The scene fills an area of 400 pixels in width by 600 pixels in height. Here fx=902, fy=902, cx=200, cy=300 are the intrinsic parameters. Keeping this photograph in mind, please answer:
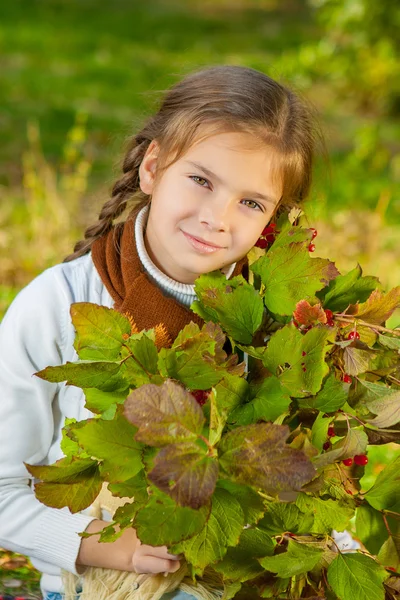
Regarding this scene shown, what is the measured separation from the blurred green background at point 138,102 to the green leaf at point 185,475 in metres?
1.15

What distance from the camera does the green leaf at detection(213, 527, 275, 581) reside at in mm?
1521

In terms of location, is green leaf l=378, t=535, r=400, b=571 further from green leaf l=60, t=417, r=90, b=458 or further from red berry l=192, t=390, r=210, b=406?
green leaf l=60, t=417, r=90, b=458

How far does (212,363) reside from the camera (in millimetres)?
1400

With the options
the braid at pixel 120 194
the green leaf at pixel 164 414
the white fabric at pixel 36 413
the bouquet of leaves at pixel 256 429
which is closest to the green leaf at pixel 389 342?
the bouquet of leaves at pixel 256 429

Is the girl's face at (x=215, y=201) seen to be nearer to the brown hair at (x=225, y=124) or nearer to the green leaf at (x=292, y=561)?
the brown hair at (x=225, y=124)

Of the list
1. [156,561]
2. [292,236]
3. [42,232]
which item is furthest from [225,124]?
[42,232]

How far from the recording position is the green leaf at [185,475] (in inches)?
44.5

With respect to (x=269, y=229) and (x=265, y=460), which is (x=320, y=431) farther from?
(x=269, y=229)

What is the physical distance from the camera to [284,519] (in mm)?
1547

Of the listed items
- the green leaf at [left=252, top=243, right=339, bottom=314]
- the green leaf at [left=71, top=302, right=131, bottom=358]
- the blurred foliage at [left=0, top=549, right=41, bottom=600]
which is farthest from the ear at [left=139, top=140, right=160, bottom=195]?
the blurred foliage at [left=0, top=549, right=41, bottom=600]

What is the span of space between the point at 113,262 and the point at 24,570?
0.88 metres

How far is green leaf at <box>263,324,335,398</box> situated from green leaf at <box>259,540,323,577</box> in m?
0.26

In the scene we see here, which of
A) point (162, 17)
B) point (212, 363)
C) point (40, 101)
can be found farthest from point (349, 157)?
point (162, 17)

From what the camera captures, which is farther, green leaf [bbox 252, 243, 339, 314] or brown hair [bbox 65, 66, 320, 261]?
brown hair [bbox 65, 66, 320, 261]
